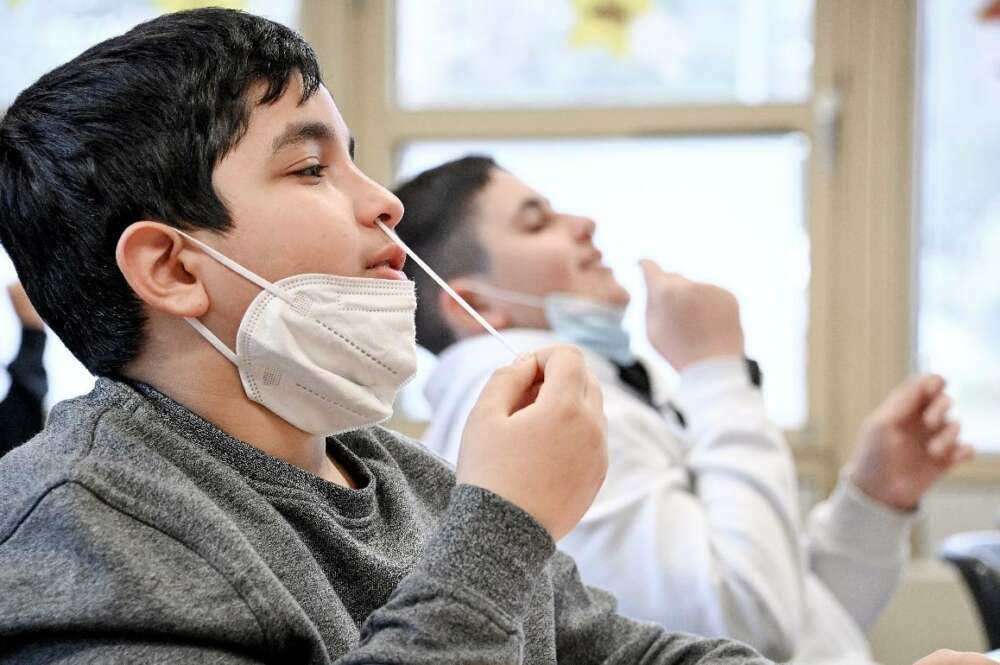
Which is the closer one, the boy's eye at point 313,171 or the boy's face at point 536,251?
the boy's eye at point 313,171

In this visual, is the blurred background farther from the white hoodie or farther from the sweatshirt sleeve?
the sweatshirt sleeve

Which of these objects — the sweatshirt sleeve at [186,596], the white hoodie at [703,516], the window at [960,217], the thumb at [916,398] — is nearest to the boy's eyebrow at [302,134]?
the sweatshirt sleeve at [186,596]

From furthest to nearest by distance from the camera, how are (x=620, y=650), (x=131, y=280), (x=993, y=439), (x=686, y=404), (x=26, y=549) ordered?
(x=993, y=439) < (x=686, y=404) < (x=620, y=650) < (x=131, y=280) < (x=26, y=549)

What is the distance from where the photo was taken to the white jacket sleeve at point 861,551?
6.28 feet

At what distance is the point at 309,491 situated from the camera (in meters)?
0.93

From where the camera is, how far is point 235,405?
94 cm

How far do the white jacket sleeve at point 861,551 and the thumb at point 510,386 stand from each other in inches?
46.0

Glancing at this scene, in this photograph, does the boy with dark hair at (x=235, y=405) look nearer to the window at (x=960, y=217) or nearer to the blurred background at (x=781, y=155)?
the blurred background at (x=781, y=155)

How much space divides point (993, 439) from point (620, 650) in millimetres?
2355

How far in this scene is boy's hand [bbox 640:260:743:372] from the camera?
67.4 inches

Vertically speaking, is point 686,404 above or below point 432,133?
below

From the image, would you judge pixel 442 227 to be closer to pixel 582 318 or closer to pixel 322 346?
pixel 582 318

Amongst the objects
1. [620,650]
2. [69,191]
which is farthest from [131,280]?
[620,650]

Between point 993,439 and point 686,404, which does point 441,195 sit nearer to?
point 686,404
